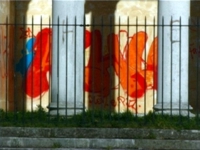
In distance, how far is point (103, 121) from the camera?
21062mm

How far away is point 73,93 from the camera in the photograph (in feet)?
74.4

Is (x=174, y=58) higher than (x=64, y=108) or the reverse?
higher

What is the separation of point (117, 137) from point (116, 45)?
46.4 feet

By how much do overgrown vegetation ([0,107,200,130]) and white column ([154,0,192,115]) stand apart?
878 mm

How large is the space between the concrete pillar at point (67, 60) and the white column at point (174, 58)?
7.40ft

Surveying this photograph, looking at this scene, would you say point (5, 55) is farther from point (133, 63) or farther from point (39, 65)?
point (133, 63)

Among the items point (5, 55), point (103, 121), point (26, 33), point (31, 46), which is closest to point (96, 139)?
point (103, 121)

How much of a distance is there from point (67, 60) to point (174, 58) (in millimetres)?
2938

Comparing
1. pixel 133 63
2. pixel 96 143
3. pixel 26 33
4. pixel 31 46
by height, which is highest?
pixel 26 33

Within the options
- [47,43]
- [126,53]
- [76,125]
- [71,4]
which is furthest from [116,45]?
[76,125]

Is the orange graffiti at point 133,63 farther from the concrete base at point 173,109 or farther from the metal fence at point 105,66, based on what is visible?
the concrete base at point 173,109

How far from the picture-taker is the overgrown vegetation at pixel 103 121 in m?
20.5

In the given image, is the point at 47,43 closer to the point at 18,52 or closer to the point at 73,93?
the point at 18,52

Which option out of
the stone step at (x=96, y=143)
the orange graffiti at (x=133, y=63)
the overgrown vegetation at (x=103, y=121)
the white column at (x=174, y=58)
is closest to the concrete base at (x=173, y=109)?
the white column at (x=174, y=58)
